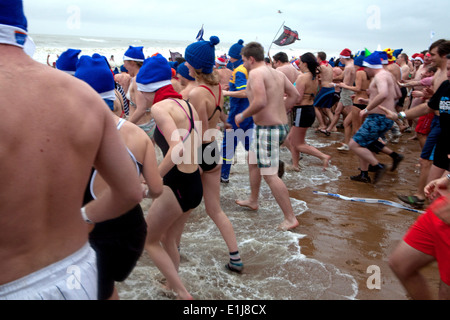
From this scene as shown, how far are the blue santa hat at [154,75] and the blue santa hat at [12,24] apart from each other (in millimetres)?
1564

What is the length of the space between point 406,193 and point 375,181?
468 millimetres

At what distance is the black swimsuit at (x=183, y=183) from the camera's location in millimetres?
2670

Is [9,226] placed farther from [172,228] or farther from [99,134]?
[172,228]

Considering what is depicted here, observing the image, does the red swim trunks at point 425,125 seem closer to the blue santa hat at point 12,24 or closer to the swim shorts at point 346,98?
the swim shorts at point 346,98

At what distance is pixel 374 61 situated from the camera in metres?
5.87

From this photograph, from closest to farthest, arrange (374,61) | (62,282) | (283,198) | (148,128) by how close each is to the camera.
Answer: (62,282)
(283,198)
(148,128)
(374,61)

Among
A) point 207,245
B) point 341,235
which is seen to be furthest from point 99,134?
point 341,235

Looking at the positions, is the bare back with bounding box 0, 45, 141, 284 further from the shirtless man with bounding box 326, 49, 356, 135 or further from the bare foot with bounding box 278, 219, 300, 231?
the shirtless man with bounding box 326, 49, 356, 135

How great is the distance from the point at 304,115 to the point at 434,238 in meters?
4.28

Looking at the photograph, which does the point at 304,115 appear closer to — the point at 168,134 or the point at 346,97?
the point at 346,97

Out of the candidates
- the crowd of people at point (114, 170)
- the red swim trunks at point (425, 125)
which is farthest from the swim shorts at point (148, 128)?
the red swim trunks at point (425, 125)

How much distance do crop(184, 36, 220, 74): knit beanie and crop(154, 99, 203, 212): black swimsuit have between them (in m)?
0.82

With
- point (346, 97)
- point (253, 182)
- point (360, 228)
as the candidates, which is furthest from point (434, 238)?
point (346, 97)
